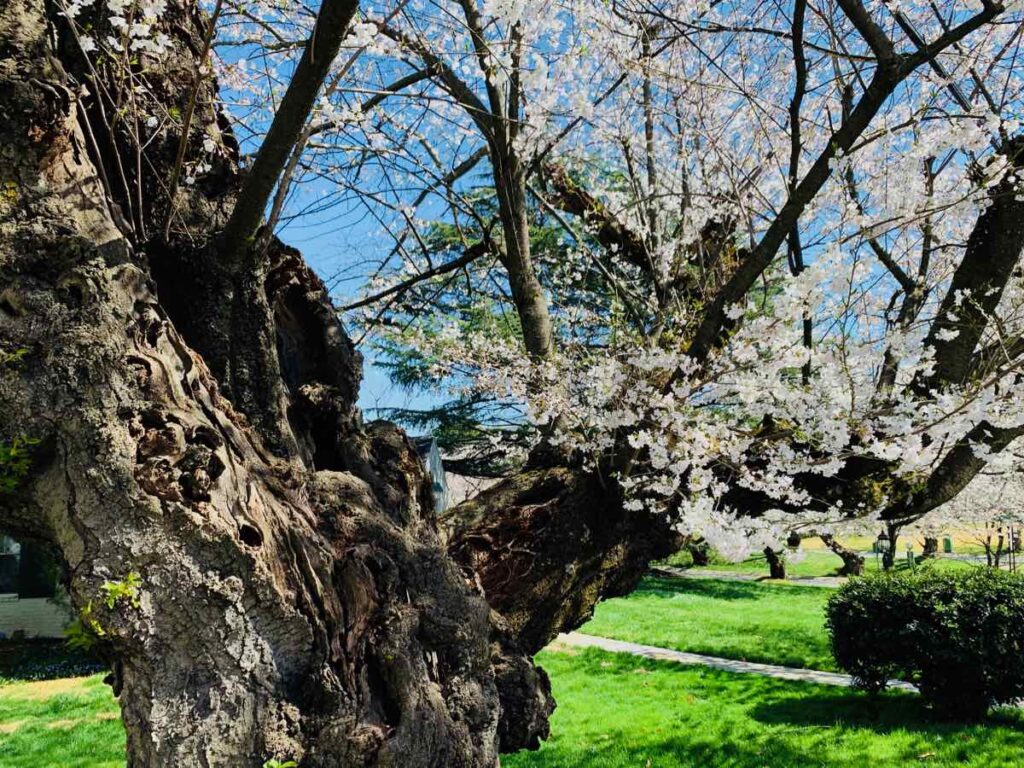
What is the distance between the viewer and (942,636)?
6.66m

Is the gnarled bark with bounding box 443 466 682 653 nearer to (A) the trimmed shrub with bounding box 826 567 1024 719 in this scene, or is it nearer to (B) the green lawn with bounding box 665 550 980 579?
(A) the trimmed shrub with bounding box 826 567 1024 719

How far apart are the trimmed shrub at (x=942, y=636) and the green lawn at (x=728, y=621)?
2.32m

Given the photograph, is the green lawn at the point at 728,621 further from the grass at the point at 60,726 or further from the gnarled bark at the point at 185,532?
the gnarled bark at the point at 185,532

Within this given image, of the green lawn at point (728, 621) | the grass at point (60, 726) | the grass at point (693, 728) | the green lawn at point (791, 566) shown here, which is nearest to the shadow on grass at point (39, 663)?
the grass at point (60, 726)

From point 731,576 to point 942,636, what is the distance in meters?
17.9

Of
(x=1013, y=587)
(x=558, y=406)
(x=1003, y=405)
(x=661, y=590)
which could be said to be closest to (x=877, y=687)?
(x=1013, y=587)

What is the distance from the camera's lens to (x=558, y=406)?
13.5 feet

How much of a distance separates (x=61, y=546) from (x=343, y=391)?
1.16m

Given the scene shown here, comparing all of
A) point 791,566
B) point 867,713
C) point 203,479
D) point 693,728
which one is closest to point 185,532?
point 203,479

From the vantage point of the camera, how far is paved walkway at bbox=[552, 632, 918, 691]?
855 cm

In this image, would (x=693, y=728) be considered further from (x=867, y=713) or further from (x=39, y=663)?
(x=39, y=663)

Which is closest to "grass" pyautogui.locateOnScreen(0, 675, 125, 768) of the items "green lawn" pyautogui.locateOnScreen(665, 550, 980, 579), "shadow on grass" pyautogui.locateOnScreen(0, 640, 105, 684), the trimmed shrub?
"shadow on grass" pyautogui.locateOnScreen(0, 640, 105, 684)

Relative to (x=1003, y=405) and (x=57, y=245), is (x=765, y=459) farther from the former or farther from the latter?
(x=57, y=245)

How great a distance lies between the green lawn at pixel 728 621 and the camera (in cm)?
1045
